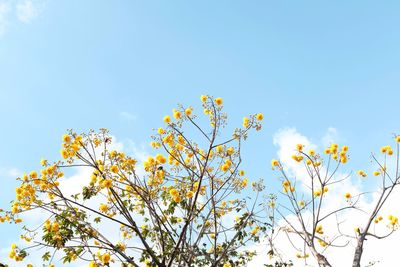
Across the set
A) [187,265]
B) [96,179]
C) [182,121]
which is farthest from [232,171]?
[96,179]

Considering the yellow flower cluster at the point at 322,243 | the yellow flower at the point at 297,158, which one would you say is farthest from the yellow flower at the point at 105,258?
the yellow flower cluster at the point at 322,243

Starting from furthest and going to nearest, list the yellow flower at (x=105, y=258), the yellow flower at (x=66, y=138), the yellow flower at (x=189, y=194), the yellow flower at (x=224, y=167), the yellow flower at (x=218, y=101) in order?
the yellow flower at (x=224, y=167) < the yellow flower at (x=218, y=101) < the yellow flower at (x=189, y=194) < the yellow flower at (x=66, y=138) < the yellow flower at (x=105, y=258)

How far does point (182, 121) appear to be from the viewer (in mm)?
6480

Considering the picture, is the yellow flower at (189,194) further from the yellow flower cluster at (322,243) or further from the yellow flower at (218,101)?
the yellow flower cluster at (322,243)

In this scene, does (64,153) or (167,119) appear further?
(167,119)

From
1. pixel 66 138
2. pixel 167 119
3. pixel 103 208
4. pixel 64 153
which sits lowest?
pixel 103 208

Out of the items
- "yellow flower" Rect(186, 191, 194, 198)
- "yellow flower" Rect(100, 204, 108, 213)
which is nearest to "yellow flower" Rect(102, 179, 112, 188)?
"yellow flower" Rect(100, 204, 108, 213)

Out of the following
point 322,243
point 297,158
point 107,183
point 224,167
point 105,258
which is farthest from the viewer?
point 322,243

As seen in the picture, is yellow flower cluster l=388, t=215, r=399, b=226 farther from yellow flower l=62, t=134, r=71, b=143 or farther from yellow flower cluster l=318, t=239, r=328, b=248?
yellow flower l=62, t=134, r=71, b=143

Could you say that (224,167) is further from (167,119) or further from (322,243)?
(322,243)

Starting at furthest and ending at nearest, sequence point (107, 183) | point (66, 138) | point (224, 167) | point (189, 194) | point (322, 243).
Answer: point (322, 243) → point (224, 167) → point (189, 194) → point (66, 138) → point (107, 183)

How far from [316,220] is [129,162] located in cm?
349

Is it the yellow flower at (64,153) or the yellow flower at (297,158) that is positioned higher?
the yellow flower at (297,158)

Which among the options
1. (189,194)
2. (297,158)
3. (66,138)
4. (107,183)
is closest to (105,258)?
(107,183)
